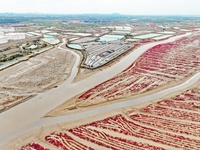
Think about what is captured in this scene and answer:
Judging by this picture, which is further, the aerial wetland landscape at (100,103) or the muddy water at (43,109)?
the muddy water at (43,109)

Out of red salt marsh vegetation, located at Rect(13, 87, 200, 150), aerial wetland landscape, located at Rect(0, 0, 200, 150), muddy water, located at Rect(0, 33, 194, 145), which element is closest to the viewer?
red salt marsh vegetation, located at Rect(13, 87, 200, 150)

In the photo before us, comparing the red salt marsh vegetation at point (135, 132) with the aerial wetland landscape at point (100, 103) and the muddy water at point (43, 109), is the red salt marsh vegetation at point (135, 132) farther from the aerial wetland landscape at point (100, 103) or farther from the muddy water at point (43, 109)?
the muddy water at point (43, 109)

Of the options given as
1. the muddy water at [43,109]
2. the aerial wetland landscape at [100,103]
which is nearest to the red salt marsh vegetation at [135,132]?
the aerial wetland landscape at [100,103]

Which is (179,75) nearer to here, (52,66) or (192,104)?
(192,104)

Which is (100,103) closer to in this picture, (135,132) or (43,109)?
(43,109)

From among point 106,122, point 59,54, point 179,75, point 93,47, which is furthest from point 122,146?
point 93,47

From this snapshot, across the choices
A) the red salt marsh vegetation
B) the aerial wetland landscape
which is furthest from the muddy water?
the red salt marsh vegetation

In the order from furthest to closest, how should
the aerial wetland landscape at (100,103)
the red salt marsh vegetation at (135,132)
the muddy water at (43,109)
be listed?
the muddy water at (43,109) < the aerial wetland landscape at (100,103) < the red salt marsh vegetation at (135,132)

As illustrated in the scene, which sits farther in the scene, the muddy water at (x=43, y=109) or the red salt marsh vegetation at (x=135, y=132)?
the muddy water at (x=43, y=109)

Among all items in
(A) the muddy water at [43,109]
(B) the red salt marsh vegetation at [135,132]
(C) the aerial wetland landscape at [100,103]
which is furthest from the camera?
(A) the muddy water at [43,109]

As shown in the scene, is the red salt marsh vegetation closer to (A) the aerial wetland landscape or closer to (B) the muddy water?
(A) the aerial wetland landscape

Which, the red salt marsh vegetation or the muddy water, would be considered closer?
the red salt marsh vegetation
